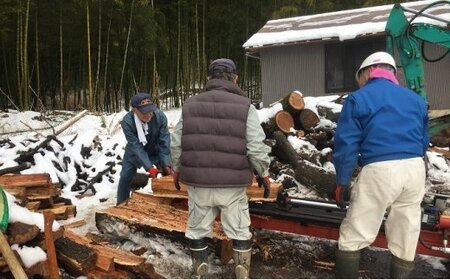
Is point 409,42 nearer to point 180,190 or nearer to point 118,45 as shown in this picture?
point 180,190

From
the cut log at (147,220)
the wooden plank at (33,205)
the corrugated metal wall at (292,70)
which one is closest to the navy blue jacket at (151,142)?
the cut log at (147,220)

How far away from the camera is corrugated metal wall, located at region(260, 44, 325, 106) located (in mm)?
12391

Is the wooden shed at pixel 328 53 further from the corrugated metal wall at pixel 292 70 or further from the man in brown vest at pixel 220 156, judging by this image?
the man in brown vest at pixel 220 156

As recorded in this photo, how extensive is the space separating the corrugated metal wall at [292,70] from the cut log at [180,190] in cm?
851

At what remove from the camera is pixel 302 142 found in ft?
22.6

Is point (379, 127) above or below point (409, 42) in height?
below

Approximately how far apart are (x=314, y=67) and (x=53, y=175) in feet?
27.2

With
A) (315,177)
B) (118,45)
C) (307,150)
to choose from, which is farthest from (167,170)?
(118,45)

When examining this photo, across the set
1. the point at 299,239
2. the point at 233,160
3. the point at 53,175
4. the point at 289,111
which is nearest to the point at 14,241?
the point at 233,160

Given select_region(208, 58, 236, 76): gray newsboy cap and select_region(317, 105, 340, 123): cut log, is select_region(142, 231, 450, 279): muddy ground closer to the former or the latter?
select_region(208, 58, 236, 76): gray newsboy cap

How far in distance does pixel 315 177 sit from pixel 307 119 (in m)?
1.59

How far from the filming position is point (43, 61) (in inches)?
615

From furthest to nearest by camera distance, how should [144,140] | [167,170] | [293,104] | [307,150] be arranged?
[293,104] < [307,150] < [167,170] < [144,140]

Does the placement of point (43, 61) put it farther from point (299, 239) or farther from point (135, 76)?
point (299, 239)
